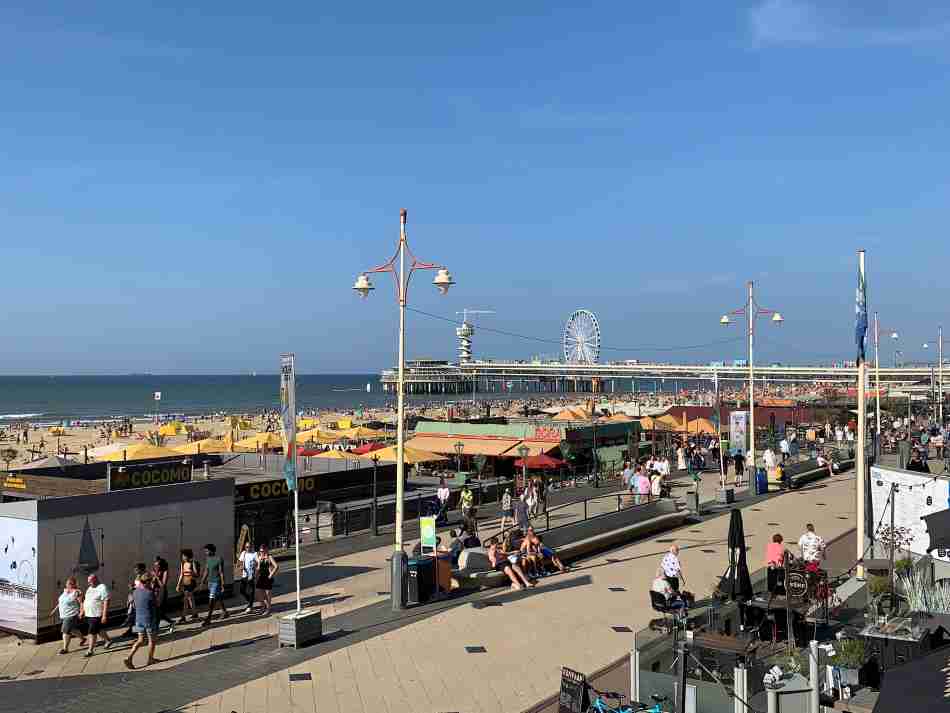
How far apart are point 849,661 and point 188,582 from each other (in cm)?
926

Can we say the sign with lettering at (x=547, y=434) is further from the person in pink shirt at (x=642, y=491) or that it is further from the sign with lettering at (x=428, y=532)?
the sign with lettering at (x=428, y=532)

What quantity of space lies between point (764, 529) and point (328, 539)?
34.2 ft

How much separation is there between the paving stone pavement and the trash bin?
9.3 inches

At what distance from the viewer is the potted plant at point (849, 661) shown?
8.92 m

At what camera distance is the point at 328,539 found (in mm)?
19875

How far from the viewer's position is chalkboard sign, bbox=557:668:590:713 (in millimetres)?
8055

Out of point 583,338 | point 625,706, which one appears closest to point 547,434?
point 625,706

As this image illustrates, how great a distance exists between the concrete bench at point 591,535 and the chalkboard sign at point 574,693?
657 cm

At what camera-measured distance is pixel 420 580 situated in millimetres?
13812

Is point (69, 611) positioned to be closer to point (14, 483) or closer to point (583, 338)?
point (14, 483)

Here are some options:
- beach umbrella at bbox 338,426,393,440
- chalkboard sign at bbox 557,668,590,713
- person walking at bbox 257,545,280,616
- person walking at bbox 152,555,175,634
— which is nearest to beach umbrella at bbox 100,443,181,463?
beach umbrella at bbox 338,426,393,440

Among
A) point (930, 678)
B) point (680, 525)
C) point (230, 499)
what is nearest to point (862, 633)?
point (930, 678)

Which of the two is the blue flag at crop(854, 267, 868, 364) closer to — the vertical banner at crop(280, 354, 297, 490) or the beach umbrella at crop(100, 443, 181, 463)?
the vertical banner at crop(280, 354, 297, 490)

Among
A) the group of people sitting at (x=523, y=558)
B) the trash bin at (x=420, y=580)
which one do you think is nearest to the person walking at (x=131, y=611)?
the trash bin at (x=420, y=580)
